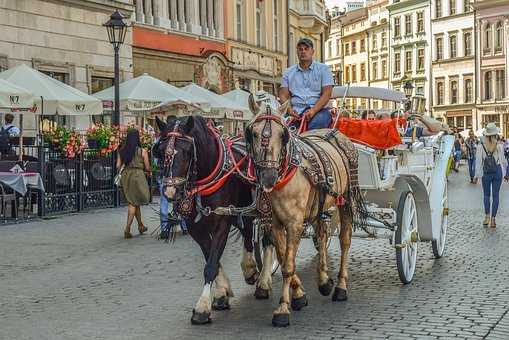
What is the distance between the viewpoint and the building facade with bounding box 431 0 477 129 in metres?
81.3

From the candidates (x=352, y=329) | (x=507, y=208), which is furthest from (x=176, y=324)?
(x=507, y=208)

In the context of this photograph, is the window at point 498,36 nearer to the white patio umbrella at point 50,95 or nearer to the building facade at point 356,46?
the building facade at point 356,46

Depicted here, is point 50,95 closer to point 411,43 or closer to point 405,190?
point 405,190

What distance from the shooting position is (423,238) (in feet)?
34.9

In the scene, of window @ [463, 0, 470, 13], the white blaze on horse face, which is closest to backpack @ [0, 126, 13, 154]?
the white blaze on horse face

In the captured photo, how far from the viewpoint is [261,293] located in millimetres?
8602

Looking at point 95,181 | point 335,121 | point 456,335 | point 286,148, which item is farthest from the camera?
point 95,181

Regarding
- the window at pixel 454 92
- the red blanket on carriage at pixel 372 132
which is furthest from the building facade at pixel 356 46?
the red blanket on carriage at pixel 372 132

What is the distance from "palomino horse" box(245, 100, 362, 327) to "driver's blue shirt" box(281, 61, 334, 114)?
79 centimetres

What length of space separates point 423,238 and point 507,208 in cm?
1009

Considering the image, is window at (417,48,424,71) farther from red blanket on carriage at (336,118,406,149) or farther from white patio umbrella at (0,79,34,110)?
red blanket on carriage at (336,118,406,149)

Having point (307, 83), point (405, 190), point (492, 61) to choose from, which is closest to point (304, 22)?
point (492, 61)

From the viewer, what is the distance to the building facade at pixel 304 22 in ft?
161

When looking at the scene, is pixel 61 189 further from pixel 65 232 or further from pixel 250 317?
pixel 250 317
